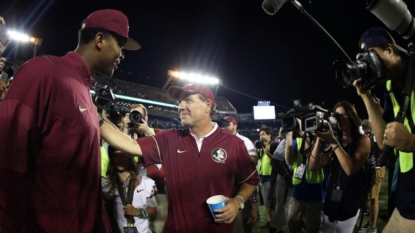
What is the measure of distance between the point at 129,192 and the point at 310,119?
2535 millimetres

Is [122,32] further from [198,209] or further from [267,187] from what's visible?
[267,187]

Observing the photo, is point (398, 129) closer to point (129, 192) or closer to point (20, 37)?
point (129, 192)

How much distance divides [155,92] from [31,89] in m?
42.5

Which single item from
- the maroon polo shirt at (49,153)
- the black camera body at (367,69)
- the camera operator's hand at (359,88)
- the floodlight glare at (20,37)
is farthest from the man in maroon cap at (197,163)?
the floodlight glare at (20,37)

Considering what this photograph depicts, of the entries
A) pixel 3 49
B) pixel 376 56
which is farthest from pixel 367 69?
pixel 3 49

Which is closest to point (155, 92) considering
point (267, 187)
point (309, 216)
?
point (267, 187)

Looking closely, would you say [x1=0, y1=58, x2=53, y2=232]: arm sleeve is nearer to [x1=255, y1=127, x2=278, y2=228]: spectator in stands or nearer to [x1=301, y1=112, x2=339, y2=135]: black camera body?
[x1=301, y1=112, x2=339, y2=135]: black camera body

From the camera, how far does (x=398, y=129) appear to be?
80.9 inches

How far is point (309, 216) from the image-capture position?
508cm

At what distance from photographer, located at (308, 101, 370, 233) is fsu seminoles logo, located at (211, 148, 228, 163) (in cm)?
129

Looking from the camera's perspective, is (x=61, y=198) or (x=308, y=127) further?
(x=308, y=127)

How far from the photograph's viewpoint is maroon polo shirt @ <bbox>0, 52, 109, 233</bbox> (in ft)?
4.92

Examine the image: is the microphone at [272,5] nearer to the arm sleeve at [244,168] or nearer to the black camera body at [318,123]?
the black camera body at [318,123]

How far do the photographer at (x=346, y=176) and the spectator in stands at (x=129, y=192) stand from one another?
240 cm
